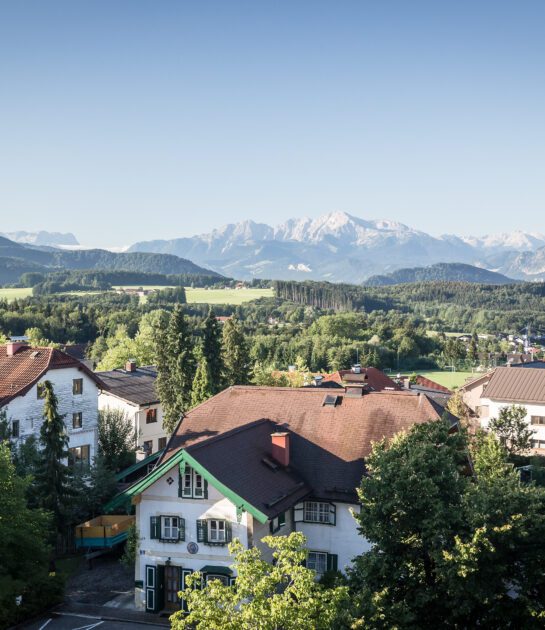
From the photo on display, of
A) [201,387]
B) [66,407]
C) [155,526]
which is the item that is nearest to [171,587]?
[155,526]

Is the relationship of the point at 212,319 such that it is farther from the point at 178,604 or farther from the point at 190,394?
the point at 178,604

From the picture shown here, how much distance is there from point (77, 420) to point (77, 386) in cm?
240

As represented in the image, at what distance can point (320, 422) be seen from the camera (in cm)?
3956

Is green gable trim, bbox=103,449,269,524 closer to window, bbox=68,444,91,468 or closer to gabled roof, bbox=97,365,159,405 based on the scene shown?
window, bbox=68,444,91,468

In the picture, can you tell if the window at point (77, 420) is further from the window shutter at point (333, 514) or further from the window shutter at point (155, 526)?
the window shutter at point (333, 514)

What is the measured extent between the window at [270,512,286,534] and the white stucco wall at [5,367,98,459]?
72.1 ft

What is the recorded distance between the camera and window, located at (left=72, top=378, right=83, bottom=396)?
5434 cm

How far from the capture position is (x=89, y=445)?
5497cm

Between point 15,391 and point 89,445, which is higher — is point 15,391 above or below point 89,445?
above

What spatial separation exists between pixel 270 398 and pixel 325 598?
22.3 metres

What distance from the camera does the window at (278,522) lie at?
110 ft

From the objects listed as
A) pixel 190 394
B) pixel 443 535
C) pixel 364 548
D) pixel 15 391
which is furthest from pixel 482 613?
pixel 190 394

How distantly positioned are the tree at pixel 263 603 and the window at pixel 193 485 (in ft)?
41.1

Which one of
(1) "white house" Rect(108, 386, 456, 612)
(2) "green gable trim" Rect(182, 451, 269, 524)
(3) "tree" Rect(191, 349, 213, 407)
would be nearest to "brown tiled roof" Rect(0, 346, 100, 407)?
(3) "tree" Rect(191, 349, 213, 407)
